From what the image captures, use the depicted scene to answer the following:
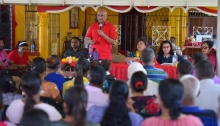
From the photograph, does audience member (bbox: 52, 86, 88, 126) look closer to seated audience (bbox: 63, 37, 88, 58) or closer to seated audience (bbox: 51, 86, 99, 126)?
seated audience (bbox: 51, 86, 99, 126)

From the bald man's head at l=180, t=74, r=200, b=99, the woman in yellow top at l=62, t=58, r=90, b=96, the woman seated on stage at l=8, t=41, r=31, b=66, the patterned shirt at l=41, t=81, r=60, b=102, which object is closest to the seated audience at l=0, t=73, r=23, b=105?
the patterned shirt at l=41, t=81, r=60, b=102

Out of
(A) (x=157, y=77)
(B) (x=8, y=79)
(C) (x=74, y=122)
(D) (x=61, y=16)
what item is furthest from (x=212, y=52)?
(D) (x=61, y=16)

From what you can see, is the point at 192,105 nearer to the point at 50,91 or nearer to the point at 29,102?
the point at 29,102

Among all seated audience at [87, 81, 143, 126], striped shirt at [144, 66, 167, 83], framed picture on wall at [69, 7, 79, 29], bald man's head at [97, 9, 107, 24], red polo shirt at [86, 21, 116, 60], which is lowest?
seated audience at [87, 81, 143, 126]

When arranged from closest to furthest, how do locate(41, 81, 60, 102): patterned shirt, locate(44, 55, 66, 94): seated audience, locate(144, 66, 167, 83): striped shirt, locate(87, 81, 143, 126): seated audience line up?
locate(87, 81, 143, 126): seated audience < locate(41, 81, 60, 102): patterned shirt < locate(44, 55, 66, 94): seated audience < locate(144, 66, 167, 83): striped shirt

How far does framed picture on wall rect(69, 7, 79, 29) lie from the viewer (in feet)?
43.4

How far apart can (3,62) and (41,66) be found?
151 inches

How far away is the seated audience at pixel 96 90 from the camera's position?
12.4 feet

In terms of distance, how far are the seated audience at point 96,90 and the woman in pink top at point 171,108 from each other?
806 mm

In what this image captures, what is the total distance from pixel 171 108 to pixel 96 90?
3.41ft

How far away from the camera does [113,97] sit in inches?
128

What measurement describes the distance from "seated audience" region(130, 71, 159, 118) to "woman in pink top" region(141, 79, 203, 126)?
24.0 inches

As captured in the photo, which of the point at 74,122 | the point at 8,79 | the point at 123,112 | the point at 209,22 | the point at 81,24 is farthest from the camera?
the point at 209,22

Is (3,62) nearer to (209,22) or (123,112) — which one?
(123,112)
